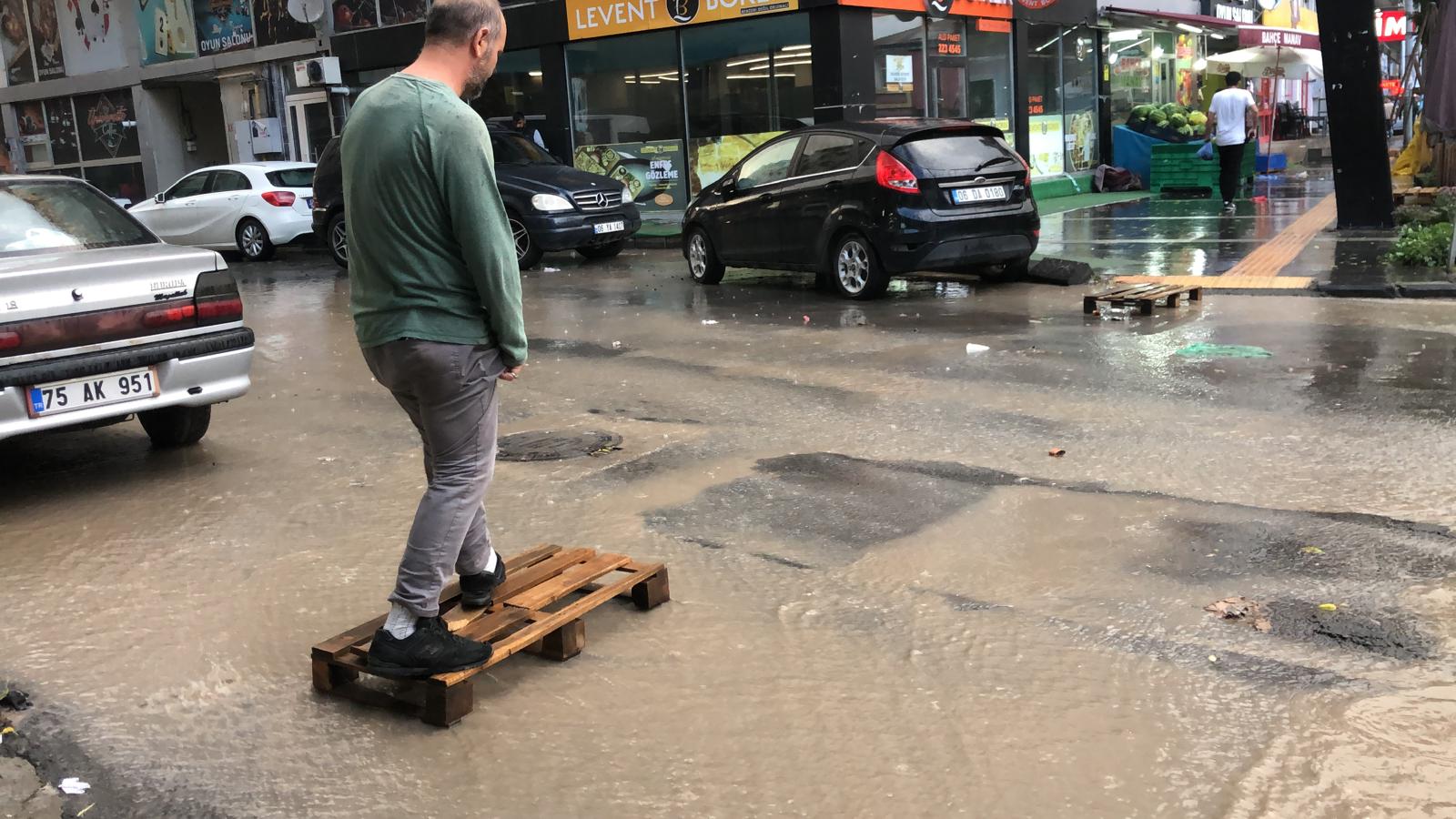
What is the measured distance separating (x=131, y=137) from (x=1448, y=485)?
30.2 m

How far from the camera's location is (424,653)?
3572 millimetres

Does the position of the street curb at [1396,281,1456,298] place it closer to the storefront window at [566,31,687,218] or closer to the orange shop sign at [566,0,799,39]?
the orange shop sign at [566,0,799,39]

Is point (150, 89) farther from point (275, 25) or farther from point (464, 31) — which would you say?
point (464, 31)

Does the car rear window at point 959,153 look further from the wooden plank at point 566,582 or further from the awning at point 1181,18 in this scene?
the awning at point 1181,18

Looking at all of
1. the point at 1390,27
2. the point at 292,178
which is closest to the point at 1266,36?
the point at 1390,27

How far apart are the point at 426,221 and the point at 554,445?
345cm

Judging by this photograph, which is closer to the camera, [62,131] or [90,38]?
[90,38]

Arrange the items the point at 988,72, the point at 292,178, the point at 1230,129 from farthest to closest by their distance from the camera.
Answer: the point at 988,72
the point at 292,178
the point at 1230,129

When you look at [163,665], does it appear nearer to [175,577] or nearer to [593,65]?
[175,577]

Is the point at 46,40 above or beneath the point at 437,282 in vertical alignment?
above

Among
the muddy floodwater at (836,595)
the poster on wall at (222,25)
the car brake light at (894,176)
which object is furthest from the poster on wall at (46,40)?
the muddy floodwater at (836,595)

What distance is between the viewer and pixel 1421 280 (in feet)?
34.8

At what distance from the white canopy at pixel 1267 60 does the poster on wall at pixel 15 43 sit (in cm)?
2776

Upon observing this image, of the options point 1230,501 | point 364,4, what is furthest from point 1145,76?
point 1230,501
